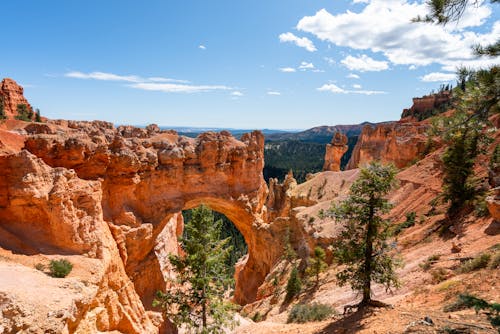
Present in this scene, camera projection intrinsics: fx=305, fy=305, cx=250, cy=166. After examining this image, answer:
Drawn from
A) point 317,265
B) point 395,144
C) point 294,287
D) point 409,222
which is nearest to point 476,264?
point 409,222

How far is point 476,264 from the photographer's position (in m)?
13.1

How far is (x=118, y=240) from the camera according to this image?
23.1 m

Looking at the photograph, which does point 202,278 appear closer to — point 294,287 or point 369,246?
point 369,246

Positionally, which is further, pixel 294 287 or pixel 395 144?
pixel 395 144

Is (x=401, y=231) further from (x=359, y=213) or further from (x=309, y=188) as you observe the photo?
(x=309, y=188)

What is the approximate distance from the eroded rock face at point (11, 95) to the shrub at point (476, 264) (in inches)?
2792

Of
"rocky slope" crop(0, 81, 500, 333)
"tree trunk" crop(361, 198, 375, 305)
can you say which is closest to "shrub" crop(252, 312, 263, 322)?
"rocky slope" crop(0, 81, 500, 333)

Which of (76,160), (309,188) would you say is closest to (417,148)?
(309,188)

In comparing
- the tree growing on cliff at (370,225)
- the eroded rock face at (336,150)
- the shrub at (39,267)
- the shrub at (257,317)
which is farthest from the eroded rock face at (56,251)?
the eroded rock face at (336,150)

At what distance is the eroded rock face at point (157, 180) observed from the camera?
2242 cm

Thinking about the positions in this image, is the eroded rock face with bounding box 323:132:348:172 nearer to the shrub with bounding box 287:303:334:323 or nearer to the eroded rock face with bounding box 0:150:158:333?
the shrub with bounding box 287:303:334:323

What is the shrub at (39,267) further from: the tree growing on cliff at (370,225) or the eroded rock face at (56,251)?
the tree growing on cliff at (370,225)

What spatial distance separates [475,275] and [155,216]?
23287mm

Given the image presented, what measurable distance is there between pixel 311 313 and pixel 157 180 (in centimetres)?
1819
